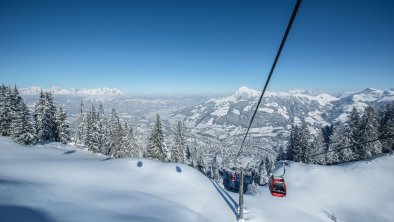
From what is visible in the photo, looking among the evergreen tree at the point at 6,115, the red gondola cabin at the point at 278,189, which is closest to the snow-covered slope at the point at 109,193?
the red gondola cabin at the point at 278,189

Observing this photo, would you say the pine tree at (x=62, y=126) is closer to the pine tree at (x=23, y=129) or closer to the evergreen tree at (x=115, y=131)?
the pine tree at (x=23, y=129)

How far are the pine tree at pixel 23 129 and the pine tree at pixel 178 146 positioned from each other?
99.0 ft

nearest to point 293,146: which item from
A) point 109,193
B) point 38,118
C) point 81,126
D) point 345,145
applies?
point 345,145

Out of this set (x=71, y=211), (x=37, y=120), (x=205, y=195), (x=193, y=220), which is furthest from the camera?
(x=37, y=120)

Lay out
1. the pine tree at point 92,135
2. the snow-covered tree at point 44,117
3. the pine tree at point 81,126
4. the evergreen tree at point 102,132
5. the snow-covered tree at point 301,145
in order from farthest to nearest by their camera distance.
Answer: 1. the pine tree at point 81,126
2. the evergreen tree at point 102,132
3. the pine tree at point 92,135
4. the snow-covered tree at point 44,117
5. the snow-covered tree at point 301,145

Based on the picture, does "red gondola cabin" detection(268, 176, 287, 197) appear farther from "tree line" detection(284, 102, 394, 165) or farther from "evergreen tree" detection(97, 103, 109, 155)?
"evergreen tree" detection(97, 103, 109, 155)

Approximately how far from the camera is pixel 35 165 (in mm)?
22172

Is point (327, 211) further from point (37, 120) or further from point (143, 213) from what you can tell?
point (37, 120)

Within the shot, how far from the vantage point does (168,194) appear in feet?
61.3

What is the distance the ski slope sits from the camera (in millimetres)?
11828

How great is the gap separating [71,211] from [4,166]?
15292mm

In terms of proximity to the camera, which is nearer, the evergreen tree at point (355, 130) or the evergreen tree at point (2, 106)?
the evergreen tree at point (355, 130)

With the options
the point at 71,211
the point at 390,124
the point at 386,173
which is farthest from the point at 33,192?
the point at 390,124

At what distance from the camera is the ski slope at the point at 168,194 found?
38.8 feet
